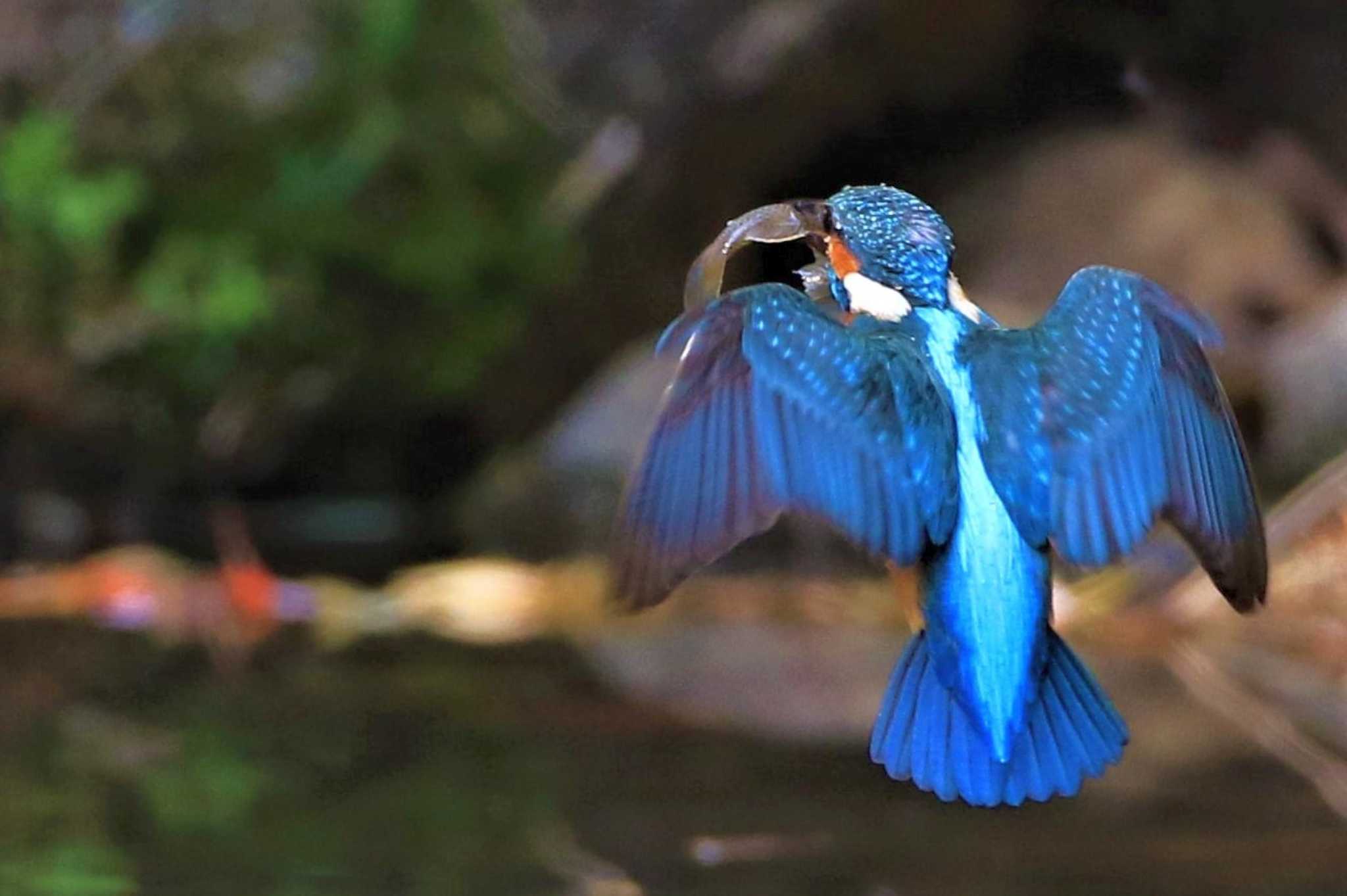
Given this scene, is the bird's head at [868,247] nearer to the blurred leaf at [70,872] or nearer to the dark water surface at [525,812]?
the dark water surface at [525,812]

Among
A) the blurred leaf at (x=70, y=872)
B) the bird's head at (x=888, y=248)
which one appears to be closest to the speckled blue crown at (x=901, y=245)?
the bird's head at (x=888, y=248)

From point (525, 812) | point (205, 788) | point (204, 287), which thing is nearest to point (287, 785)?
point (205, 788)

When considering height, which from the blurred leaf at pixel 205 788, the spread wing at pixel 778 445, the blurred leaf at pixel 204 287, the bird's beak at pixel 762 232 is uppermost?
the blurred leaf at pixel 204 287

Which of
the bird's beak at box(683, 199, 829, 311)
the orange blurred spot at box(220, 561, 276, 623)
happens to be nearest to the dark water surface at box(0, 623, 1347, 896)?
the orange blurred spot at box(220, 561, 276, 623)

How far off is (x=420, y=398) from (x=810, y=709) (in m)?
1.72

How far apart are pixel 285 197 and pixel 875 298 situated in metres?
2.31

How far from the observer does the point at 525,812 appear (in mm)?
1588

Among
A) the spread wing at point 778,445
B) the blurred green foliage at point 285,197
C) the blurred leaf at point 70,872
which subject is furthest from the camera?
the blurred green foliage at point 285,197

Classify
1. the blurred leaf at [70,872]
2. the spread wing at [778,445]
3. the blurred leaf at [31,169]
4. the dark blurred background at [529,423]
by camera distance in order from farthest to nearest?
the blurred leaf at [31,169], the dark blurred background at [529,423], the blurred leaf at [70,872], the spread wing at [778,445]

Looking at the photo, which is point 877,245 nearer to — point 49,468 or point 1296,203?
point 1296,203

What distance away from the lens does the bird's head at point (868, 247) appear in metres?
1.03

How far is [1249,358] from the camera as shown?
234cm

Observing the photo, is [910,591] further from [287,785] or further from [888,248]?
[287,785]

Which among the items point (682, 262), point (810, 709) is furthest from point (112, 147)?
point (810, 709)
